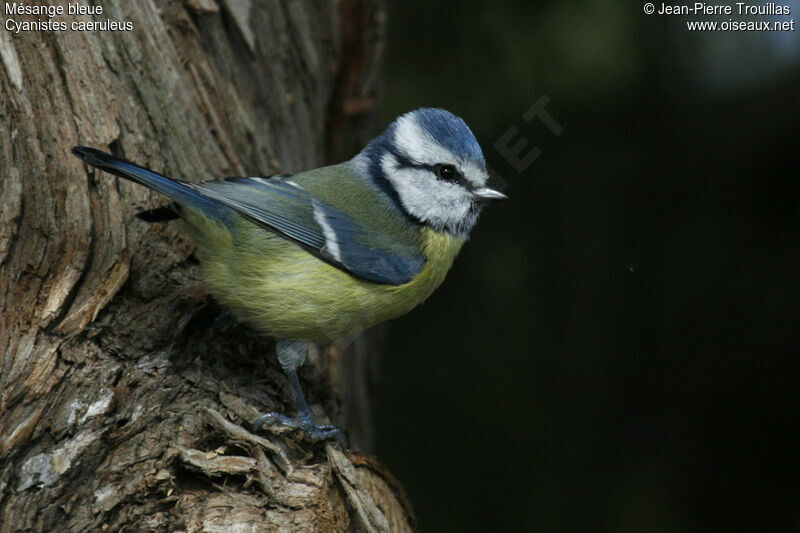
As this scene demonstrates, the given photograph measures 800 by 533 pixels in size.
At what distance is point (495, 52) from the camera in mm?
3123

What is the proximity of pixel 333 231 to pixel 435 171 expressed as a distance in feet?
1.27

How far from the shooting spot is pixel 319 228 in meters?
2.21

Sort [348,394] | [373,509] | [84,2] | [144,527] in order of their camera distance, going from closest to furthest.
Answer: [144,527] < [373,509] < [84,2] < [348,394]

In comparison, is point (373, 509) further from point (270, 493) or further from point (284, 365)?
point (284, 365)

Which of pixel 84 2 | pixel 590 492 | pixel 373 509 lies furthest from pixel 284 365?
pixel 590 492

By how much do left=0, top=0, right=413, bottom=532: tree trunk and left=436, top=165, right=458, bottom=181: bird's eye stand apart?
63 centimetres

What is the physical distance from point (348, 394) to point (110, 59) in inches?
53.3

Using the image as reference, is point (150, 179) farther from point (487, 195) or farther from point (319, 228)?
point (487, 195)

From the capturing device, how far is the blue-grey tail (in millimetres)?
1819
